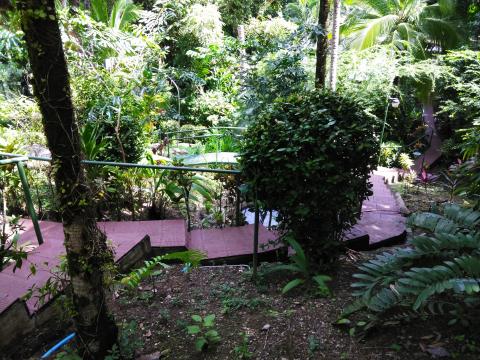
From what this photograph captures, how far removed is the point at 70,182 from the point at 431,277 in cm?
202

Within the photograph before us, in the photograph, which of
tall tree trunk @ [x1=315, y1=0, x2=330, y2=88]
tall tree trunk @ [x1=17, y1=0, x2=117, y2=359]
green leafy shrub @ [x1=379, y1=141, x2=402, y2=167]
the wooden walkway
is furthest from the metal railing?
green leafy shrub @ [x1=379, y1=141, x2=402, y2=167]

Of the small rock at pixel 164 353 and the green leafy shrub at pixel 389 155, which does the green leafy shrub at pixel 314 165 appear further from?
the green leafy shrub at pixel 389 155

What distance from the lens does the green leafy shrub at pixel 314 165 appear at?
292cm

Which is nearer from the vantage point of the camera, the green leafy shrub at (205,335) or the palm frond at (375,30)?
the green leafy shrub at (205,335)

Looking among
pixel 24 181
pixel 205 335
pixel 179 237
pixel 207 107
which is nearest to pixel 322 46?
pixel 179 237

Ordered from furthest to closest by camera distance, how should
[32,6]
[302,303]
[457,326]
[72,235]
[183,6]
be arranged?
[183,6] < [302,303] < [457,326] < [72,235] < [32,6]

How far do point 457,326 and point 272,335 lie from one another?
1087 mm

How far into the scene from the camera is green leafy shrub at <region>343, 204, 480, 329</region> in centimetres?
208

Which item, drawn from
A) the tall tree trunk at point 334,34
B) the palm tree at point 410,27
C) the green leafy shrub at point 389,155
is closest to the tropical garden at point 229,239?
the tall tree trunk at point 334,34

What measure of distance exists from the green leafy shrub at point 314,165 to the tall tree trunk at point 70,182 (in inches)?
54.7

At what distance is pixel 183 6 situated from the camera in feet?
35.5

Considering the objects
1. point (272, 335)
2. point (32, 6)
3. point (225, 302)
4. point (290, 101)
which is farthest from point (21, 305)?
point (290, 101)

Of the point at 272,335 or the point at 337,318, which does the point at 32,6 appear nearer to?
the point at 272,335

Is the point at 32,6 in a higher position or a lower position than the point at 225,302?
higher
